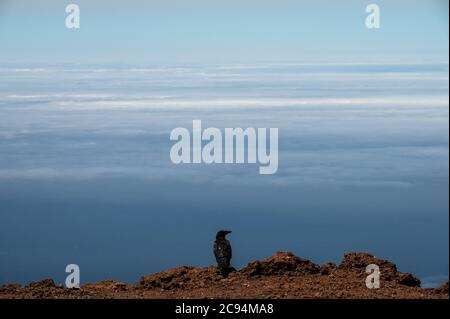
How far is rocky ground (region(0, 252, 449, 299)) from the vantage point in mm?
13586

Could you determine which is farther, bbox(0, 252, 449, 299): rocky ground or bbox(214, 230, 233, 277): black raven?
bbox(214, 230, 233, 277): black raven

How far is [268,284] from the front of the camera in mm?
14156

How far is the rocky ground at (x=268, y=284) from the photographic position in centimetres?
1359

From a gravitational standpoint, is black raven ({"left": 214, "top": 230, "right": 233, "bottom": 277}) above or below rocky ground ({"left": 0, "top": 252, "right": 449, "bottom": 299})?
above

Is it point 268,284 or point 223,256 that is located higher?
point 223,256

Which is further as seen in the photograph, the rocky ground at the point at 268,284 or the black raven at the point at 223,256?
the black raven at the point at 223,256

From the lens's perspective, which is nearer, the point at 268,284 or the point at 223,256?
the point at 268,284

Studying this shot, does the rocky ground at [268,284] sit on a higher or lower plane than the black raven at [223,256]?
lower
